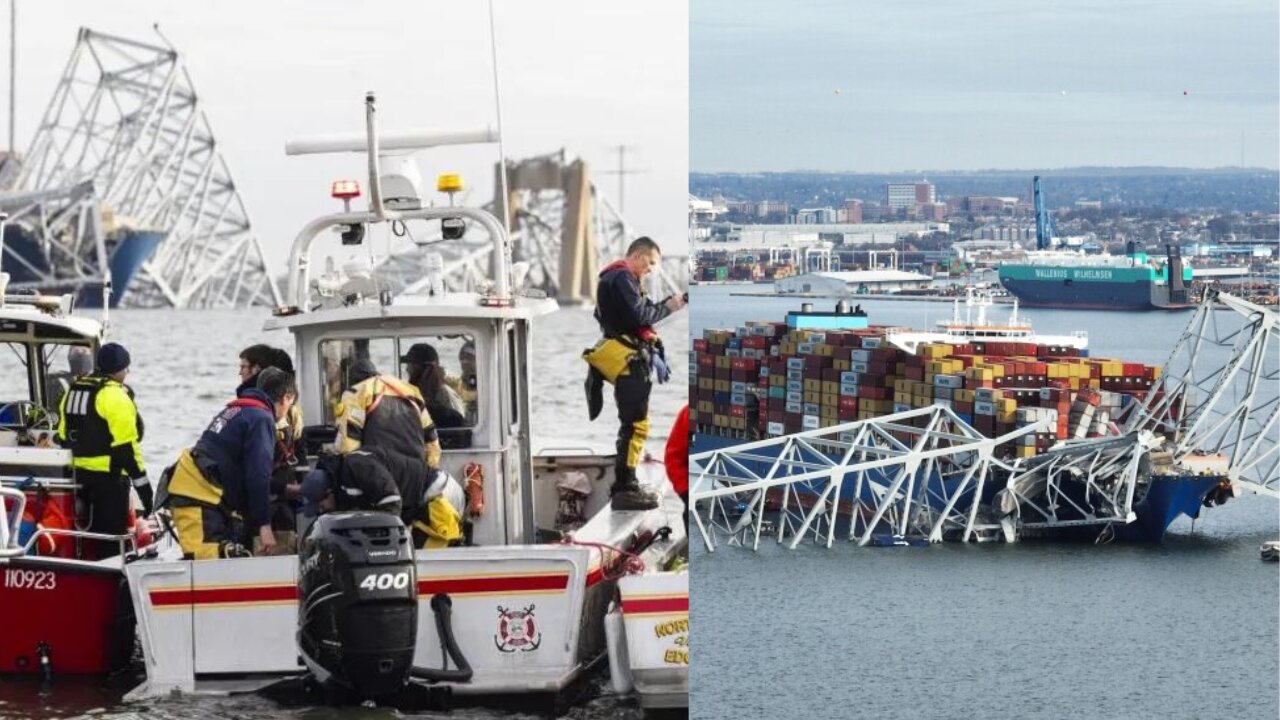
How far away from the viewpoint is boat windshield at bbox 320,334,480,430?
8.91 metres

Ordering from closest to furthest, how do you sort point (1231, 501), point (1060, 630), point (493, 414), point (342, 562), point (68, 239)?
1. point (342, 562)
2. point (493, 414)
3. point (1060, 630)
4. point (1231, 501)
5. point (68, 239)

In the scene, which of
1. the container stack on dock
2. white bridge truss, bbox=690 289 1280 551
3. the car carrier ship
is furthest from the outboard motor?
the car carrier ship

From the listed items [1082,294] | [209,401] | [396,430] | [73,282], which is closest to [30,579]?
[396,430]

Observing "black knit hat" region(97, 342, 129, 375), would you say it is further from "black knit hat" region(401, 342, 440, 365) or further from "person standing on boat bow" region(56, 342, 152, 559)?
"black knit hat" region(401, 342, 440, 365)

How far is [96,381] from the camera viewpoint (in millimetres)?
9266

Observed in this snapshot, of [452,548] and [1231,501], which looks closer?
[452,548]

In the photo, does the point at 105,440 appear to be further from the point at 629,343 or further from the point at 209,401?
the point at 209,401

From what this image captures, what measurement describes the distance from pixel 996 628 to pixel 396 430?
96.0 feet

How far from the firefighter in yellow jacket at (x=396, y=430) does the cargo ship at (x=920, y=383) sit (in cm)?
3843

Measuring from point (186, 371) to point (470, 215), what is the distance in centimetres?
3183

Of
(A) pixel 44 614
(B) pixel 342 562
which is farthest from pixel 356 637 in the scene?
(A) pixel 44 614

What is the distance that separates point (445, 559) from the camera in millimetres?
8234

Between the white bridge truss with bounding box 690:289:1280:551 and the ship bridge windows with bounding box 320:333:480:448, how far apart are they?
94.7 feet

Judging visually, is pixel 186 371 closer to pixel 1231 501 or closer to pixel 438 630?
pixel 1231 501
